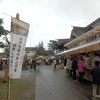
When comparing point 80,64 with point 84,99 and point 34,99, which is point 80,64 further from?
point 34,99

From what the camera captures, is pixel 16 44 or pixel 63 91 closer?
pixel 16 44

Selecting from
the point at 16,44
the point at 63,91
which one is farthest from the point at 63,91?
the point at 16,44

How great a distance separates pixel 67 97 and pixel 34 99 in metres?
1.54

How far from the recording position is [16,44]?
4.78m

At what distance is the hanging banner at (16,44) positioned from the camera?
469 cm

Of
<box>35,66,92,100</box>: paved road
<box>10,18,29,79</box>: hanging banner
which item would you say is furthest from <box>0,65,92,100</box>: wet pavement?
<box>10,18,29,79</box>: hanging banner

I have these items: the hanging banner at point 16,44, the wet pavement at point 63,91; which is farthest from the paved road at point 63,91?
the hanging banner at point 16,44

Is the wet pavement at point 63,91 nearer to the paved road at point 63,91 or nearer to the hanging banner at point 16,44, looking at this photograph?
the paved road at point 63,91

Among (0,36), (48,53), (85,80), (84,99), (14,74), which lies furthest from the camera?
(48,53)

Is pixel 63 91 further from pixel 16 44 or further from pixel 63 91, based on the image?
pixel 16 44

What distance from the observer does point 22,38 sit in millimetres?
4887

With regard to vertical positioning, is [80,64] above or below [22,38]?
below

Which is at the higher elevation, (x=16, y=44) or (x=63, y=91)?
(x=16, y=44)

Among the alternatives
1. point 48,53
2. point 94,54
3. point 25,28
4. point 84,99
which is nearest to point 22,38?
point 25,28
